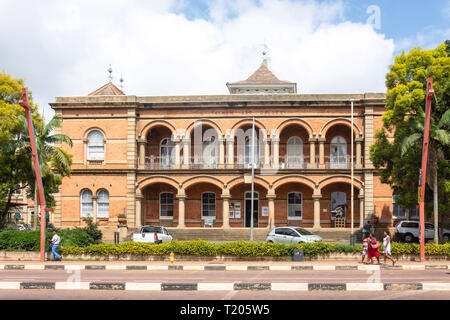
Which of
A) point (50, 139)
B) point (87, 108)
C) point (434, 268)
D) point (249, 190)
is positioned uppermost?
point (87, 108)

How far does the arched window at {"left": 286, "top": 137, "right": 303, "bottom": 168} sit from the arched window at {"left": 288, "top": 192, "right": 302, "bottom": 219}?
A: 233 cm

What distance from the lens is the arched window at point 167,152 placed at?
35.9 metres

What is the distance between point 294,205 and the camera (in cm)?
3516

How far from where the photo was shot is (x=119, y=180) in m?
34.1

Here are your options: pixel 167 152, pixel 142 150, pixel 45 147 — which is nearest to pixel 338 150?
pixel 167 152

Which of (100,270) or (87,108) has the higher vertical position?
(87,108)

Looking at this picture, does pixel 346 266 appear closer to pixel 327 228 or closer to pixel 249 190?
pixel 327 228

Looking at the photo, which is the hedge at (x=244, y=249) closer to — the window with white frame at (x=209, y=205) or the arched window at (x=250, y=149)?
the arched window at (x=250, y=149)

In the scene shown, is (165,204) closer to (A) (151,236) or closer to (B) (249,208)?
(B) (249,208)

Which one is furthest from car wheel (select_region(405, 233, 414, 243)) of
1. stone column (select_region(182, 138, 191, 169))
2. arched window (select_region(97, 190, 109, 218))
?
arched window (select_region(97, 190, 109, 218))

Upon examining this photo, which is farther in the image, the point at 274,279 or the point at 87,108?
the point at 87,108

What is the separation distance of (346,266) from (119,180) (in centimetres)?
1951

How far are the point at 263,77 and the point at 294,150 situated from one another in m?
15.5
